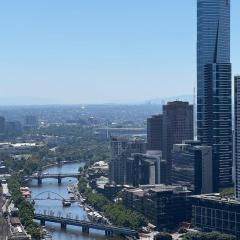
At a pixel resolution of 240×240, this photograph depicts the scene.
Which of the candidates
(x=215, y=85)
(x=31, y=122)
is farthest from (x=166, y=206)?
(x=31, y=122)

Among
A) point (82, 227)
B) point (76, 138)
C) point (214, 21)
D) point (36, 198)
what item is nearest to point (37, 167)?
point (36, 198)

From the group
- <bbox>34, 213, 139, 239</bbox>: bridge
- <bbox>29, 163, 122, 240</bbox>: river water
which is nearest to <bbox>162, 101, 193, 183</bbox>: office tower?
<bbox>29, 163, 122, 240</bbox>: river water

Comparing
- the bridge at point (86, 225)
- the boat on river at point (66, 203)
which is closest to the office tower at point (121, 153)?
the boat on river at point (66, 203)

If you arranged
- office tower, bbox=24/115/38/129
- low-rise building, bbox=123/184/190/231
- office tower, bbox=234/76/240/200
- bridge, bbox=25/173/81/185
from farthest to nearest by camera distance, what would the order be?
office tower, bbox=24/115/38/129 → bridge, bbox=25/173/81/185 → low-rise building, bbox=123/184/190/231 → office tower, bbox=234/76/240/200

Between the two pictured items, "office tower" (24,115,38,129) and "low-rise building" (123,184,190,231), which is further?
"office tower" (24,115,38,129)

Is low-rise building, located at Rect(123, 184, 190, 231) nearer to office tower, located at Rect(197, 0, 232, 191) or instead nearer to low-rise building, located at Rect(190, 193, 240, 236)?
low-rise building, located at Rect(190, 193, 240, 236)

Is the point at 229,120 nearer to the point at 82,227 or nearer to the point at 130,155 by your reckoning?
the point at 130,155

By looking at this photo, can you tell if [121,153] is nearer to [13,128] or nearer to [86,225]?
[86,225]
